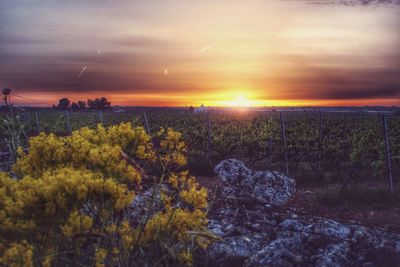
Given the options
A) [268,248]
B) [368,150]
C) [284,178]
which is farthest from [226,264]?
[368,150]

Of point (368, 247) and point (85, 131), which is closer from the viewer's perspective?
point (85, 131)

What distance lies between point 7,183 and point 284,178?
6.99 metres

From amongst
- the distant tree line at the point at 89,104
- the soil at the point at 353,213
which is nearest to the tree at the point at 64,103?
the distant tree line at the point at 89,104

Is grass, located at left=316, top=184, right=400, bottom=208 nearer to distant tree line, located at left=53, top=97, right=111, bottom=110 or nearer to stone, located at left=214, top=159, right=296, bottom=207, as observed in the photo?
stone, located at left=214, top=159, right=296, bottom=207

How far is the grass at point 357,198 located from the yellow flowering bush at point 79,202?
276 inches

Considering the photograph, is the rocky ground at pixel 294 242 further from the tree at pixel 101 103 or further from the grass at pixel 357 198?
the tree at pixel 101 103

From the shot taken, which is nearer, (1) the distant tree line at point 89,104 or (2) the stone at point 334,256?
(2) the stone at point 334,256

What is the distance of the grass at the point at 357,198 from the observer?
9992 mm

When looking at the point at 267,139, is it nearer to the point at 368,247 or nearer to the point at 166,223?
the point at 368,247

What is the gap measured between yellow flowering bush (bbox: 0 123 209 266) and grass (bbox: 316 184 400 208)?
23.0 ft

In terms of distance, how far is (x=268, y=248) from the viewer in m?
5.15

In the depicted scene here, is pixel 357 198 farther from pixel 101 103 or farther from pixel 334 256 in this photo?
pixel 101 103

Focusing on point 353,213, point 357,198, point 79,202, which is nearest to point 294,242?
point 79,202

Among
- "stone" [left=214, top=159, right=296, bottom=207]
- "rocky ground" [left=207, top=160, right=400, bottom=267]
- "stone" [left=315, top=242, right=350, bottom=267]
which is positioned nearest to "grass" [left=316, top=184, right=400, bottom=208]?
"stone" [left=214, top=159, right=296, bottom=207]
